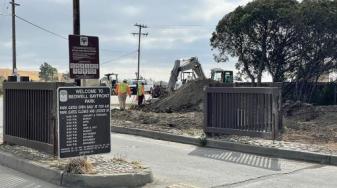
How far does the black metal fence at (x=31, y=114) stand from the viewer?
31.7ft

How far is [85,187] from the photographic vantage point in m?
7.98

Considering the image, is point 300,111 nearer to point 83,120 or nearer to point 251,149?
point 251,149

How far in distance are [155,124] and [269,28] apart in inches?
685

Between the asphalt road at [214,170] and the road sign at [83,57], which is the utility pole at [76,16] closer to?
the road sign at [83,57]

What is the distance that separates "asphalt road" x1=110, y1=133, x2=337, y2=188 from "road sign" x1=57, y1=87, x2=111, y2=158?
118 cm

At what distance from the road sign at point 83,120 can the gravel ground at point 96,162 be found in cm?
23

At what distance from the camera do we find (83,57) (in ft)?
30.5

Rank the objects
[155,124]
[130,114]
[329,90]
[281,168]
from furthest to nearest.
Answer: [329,90] < [130,114] < [155,124] < [281,168]

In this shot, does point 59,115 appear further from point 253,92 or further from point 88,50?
point 253,92

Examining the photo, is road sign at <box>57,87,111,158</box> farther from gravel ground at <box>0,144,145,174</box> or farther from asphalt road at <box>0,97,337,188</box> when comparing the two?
asphalt road at <box>0,97,337,188</box>

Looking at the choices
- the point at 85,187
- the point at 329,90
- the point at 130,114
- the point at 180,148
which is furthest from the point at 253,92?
the point at 329,90

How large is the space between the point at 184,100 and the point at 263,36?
8.50 metres

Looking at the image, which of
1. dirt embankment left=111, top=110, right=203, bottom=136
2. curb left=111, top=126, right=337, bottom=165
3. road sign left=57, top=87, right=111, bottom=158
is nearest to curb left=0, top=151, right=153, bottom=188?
road sign left=57, top=87, right=111, bottom=158

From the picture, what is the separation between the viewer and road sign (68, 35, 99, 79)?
911 centimetres
